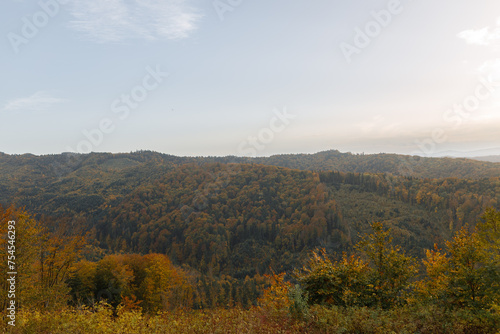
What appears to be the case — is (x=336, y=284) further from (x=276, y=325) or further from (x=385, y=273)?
(x=276, y=325)

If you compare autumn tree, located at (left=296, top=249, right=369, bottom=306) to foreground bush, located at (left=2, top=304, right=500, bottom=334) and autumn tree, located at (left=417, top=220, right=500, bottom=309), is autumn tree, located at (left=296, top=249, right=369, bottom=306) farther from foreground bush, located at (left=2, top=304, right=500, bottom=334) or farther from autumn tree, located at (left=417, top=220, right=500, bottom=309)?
foreground bush, located at (left=2, top=304, right=500, bottom=334)

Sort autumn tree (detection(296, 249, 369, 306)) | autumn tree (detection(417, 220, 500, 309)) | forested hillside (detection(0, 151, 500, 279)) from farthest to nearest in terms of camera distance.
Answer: forested hillside (detection(0, 151, 500, 279))
autumn tree (detection(296, 249, 369, 306))
autumn tree (detection(417, 220, 500, 309))

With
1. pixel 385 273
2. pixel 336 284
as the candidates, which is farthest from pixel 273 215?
pixel 336 284

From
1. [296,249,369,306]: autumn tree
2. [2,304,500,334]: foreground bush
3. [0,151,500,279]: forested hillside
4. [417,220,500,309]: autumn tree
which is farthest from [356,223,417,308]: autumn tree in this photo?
[0,151,500,279]: forested hillside

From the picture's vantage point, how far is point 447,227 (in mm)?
128125

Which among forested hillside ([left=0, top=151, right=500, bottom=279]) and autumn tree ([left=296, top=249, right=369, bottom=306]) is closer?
autumn tree ([left=296, top=249, right=369, bottom=306])

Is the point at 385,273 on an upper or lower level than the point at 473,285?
lower

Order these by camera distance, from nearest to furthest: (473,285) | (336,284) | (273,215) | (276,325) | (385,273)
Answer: (276,325)
(473,285)
(336,284)
(385,273)
(273,215)

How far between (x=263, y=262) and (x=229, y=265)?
17690 mm

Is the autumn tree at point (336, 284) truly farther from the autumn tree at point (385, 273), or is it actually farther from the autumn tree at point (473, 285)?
the autumn tree at point (473, 285)

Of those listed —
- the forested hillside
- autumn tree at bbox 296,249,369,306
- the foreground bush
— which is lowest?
the forested hillside

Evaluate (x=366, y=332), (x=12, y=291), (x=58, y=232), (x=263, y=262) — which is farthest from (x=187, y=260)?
(x=366, y=332)

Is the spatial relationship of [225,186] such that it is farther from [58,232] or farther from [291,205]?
[58,232]

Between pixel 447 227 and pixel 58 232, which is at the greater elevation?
pixel 58 232
